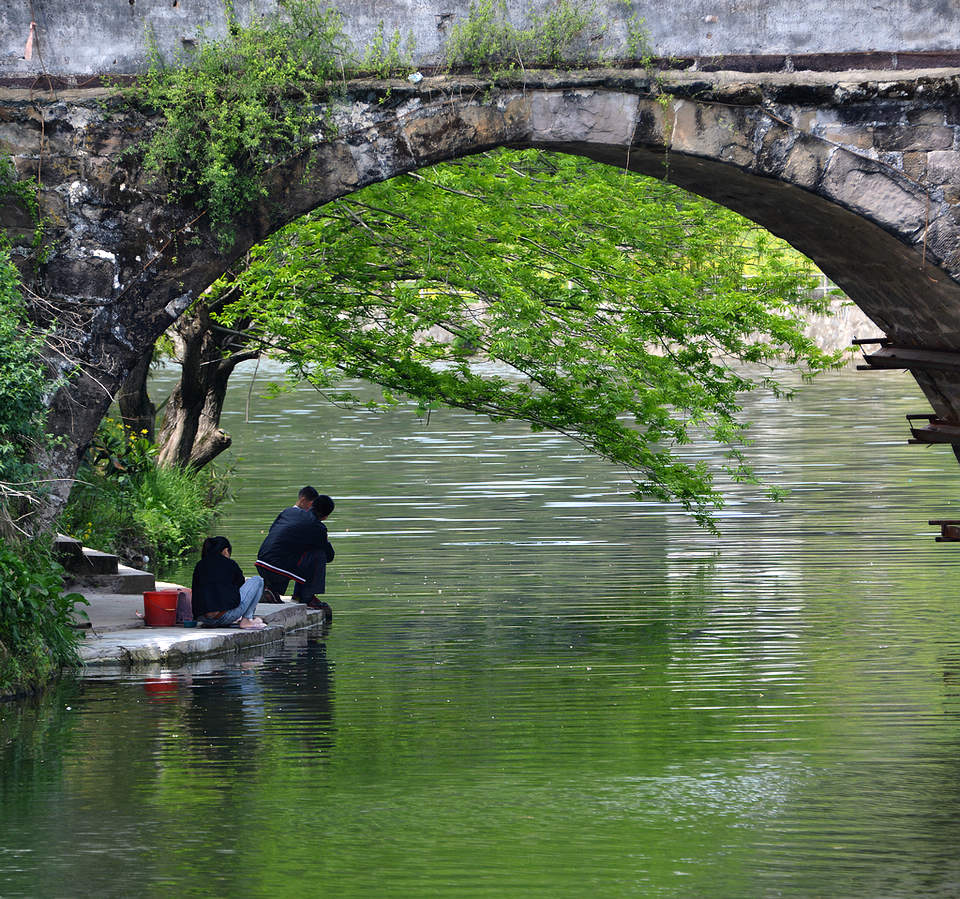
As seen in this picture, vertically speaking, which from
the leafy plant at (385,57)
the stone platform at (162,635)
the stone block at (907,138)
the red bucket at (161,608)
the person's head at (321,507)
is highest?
the leafy plant at (385,57)

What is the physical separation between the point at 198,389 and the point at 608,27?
9.95m

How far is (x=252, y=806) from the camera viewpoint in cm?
858

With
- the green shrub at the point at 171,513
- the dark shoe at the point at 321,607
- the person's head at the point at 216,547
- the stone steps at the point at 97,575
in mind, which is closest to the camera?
the person's head at the point at 216,547

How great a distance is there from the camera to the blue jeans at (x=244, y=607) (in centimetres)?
1342

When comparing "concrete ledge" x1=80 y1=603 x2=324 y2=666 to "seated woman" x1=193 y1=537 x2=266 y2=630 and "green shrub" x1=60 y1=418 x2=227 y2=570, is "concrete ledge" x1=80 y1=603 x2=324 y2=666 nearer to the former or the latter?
"seated woman" x1=193 y1=537 x2=266 y2=630

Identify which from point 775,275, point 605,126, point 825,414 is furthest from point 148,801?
point 825,414

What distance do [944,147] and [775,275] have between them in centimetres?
617

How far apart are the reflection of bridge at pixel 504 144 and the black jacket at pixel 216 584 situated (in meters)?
2.34

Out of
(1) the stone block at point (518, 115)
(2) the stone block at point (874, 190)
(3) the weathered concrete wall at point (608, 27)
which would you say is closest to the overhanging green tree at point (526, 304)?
(1) the stone block at point (518, 115)

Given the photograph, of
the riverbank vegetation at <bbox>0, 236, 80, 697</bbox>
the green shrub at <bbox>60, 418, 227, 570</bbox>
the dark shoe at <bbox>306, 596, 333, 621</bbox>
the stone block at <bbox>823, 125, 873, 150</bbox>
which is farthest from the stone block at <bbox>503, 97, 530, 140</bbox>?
the green shrub at <bbox>60, 418, 227, 570</bbox>

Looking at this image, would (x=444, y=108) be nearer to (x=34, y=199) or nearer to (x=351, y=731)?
(x=34, y=199)

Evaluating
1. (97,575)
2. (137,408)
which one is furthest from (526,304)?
(137,408)

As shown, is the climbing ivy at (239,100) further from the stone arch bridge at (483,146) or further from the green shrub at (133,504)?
the green shrub at (133,504)

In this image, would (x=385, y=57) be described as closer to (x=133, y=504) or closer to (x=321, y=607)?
(x=321, y=607)
